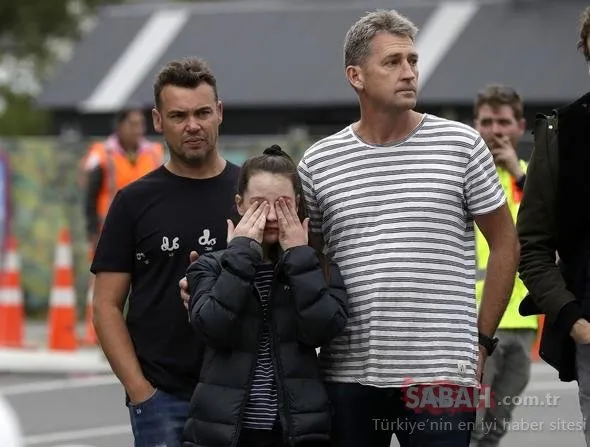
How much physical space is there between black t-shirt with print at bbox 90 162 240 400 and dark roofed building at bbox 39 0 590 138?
1697 cm

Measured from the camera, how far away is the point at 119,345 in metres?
5.66

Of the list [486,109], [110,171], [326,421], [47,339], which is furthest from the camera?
[47,339]

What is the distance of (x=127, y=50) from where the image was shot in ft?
89.3

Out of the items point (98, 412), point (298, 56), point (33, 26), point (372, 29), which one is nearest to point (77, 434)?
point (98, 412)

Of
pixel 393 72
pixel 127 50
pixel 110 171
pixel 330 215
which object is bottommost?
pixel 330 215

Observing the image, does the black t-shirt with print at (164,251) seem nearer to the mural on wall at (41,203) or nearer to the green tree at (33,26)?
the mural on wall at (41,203)

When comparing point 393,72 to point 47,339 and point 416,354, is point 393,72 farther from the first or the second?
point 47,339

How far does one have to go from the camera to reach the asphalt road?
9133 millimetres

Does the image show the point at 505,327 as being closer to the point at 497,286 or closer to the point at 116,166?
the point at 497,286

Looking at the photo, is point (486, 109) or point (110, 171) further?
point (110, 171)

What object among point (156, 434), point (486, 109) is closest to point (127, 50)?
point (486, 109)

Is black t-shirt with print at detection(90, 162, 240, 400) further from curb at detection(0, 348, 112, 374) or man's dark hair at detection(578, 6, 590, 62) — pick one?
curb at detection(0, 348, 112, 374)

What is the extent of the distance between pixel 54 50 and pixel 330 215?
3856cm

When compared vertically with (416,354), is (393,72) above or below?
above
